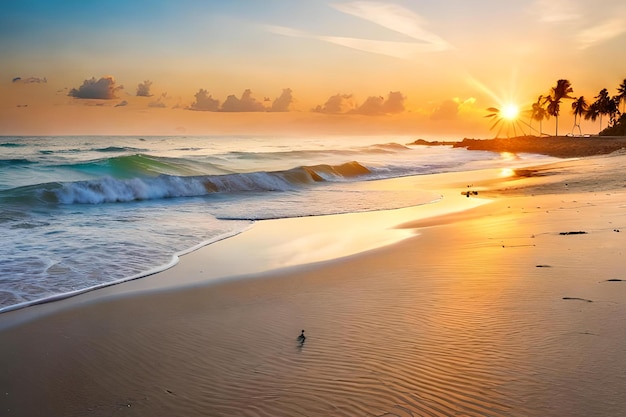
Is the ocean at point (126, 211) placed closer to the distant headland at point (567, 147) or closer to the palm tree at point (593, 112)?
the distant headland at point (567, 147)

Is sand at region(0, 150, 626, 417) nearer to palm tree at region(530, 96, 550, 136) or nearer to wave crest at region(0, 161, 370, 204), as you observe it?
wave crest at region(0, 161, 370, 204)

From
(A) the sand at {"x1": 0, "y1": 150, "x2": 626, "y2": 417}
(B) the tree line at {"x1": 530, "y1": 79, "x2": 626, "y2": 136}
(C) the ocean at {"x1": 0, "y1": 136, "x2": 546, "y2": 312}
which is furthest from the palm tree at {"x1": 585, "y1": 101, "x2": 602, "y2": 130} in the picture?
(A) the sand at {"x1": 0, "y1": 150, "x2": 626, "y2": 417}

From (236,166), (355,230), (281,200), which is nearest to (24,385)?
(355,230)

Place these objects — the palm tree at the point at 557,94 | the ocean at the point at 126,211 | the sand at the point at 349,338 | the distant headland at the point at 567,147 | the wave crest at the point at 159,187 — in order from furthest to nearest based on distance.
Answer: the palm tree at the point at 557,94 < the distant headland at the point at 567,147 < the wave crest at the point at 159,187 < the ocean at the point at 126,211 < the sand at the point at 349,338

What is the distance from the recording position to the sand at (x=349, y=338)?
11.9 ft

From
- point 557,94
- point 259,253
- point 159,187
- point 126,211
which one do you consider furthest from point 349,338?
point 557,94

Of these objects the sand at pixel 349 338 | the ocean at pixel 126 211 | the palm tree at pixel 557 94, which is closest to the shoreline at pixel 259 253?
the sand at pixel 349 338

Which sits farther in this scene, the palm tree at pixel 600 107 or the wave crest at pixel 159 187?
the palm tree at pixel 600 107

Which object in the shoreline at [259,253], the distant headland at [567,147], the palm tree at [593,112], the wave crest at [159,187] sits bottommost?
the shoreline at [259,253]

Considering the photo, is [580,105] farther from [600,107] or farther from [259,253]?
[259,253]

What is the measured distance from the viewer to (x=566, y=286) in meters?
5.78

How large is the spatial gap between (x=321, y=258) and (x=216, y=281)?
2.15 m

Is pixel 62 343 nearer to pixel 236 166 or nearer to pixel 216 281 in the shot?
pixel 216 281

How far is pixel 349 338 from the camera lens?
4.77m
